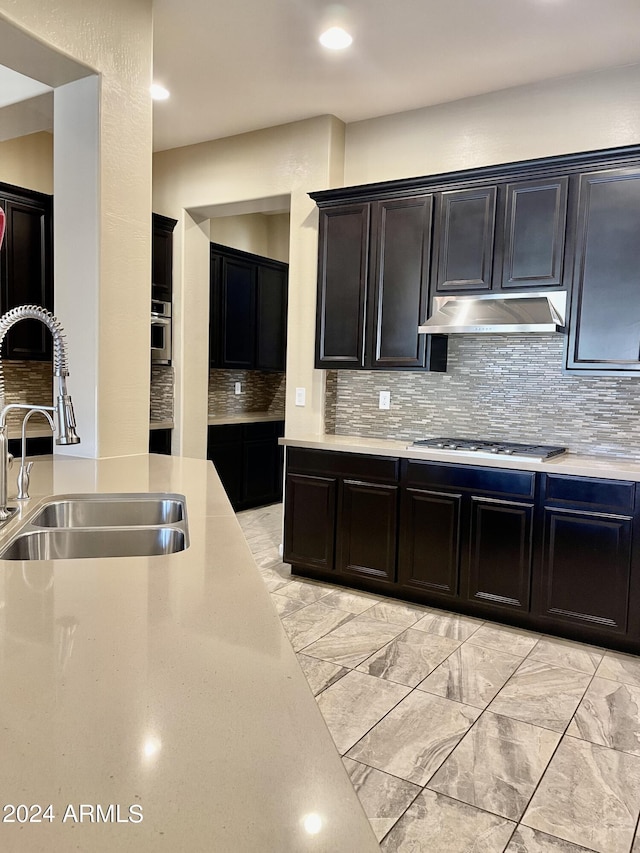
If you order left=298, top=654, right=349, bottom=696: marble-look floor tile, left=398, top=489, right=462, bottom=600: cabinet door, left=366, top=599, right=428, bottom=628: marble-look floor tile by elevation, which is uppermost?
left=398, top=489, right=462, bottom=600: cabinet door

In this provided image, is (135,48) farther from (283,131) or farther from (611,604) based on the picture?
(611,604)

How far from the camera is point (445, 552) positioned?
3518 mm

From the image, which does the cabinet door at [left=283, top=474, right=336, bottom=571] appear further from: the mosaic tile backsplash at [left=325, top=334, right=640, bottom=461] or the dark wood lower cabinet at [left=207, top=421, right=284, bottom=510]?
the dark wood lower cabinet at [left=207, top=421, right=284, bottom=510]

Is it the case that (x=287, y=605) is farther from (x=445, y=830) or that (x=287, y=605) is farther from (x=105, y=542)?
(x=105, y=542)

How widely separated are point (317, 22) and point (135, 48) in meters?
0.94

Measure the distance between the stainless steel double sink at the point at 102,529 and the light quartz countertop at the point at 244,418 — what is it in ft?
12.1

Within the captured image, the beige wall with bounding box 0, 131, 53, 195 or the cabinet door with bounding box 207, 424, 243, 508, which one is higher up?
the beige wall with bounding box 0, 131, 53, 195

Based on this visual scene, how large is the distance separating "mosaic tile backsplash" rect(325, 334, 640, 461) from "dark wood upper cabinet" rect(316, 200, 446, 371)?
23 centimetres

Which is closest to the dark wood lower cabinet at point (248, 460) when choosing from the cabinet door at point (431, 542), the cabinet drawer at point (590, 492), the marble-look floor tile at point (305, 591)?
the marble-look floor tile at point (305, 591)

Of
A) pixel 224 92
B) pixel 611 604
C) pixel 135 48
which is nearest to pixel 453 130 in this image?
pixel 224 92

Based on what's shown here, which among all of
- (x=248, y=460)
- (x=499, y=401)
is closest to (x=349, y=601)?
(x=499, y=401)

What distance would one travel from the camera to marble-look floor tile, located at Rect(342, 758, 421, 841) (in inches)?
72.9

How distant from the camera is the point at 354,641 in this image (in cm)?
312

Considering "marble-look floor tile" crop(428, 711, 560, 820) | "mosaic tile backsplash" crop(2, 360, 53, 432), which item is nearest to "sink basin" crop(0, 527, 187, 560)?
"marble-look floor tile" crop(428, 711, 560, 820)
